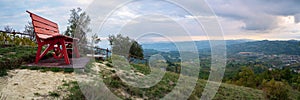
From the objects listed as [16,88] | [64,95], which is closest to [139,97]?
[64,95]

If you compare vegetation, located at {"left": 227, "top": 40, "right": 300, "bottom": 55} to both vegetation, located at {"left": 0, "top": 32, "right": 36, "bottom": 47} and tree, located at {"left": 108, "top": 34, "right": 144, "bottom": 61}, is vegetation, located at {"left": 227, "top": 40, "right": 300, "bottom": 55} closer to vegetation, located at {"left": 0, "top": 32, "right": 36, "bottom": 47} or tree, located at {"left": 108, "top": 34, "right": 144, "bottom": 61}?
tree, located at {"left": 108, "top": 34, "right": 144, "bottom": 61}

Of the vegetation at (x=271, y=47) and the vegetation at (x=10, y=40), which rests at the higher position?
the vegetation at (x=10, y=40)

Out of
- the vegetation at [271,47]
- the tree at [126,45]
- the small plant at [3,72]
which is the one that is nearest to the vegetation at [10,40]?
the small plant at [3,72]

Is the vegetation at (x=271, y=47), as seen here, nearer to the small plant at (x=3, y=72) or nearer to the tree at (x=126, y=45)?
the tree at (x=126, y=45)

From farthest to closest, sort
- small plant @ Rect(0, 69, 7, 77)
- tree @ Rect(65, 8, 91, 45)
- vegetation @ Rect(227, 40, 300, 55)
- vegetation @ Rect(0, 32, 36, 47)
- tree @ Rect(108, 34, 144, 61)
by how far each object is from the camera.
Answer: vegetation @ Rect(227, 40, 300, 55) < tree @ Rect(108, 34, 144, 61) < tree @ Rect(65, 8, 91, 45) < vegetation @ Rect(0, 32, 36, 47) < small plant @ Rect(0, 69, 7, 77)

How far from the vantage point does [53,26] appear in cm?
1011

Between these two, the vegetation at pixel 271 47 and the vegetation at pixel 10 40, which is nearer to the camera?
the vegetation at pixel 10 40

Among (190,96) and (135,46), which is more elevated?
(135,46)

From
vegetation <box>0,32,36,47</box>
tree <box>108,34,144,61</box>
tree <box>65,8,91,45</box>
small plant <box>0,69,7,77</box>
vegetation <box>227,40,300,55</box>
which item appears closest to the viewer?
small plant <box>0,69,7,77</box>

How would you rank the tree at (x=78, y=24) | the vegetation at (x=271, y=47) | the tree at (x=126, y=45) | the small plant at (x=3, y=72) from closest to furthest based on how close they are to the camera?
the small plant at (x=3, y=72) < the tree at (x=78, y=24) < the tree at (x=126, y=45) < the vegetation at (x=271, y=47)

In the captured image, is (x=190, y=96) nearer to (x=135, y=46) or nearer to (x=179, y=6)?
(x=179, y=6)

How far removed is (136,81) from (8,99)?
3.71 metres

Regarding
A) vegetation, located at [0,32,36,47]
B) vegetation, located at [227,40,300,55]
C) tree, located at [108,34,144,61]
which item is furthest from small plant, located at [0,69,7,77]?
vegetation, located at [227,40,300,55]

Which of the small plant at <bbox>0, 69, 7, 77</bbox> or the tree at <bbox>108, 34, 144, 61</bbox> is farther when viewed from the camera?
the tree at <bbox>108, 34, 144, 61</bbox>
